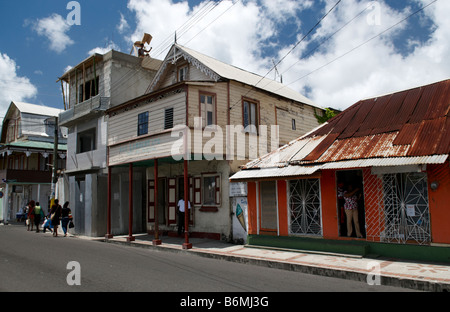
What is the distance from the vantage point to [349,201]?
10266 millimetres

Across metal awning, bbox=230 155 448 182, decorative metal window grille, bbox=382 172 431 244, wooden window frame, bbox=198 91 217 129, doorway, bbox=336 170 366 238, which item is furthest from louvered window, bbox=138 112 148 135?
decorative metal window grille, bbox=382 172 431 244

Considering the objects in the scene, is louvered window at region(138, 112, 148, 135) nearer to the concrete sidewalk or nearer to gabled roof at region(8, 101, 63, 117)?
the concrete sidewalk

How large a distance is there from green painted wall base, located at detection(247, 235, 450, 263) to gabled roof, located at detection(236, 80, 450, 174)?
2.27 m

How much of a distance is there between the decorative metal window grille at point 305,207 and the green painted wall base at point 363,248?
0.39 m

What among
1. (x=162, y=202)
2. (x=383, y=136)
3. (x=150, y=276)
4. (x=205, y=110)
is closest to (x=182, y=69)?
(x=205, y=110)

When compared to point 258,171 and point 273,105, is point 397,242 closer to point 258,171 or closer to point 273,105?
point 258,171

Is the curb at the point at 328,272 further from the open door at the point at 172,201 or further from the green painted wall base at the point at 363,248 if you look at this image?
the open door at the point at 172,201

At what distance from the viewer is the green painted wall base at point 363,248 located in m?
8.56

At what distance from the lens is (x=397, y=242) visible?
9273mm

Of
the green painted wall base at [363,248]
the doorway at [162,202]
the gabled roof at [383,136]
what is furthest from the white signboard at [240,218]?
the doorway at [162,202]

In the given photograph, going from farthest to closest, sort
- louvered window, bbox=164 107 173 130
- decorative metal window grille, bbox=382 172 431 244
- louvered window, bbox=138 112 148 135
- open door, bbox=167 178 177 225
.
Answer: open door, bbox=167 178 177 225 → louvered window, bbox=138 112 148 135 → louvered window, bbox=164 107 173 130 → decorative metal window grille, bbox=382 172 431 244

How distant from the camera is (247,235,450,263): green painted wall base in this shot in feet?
28.1

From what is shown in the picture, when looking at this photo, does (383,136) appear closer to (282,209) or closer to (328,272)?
(282,209)
